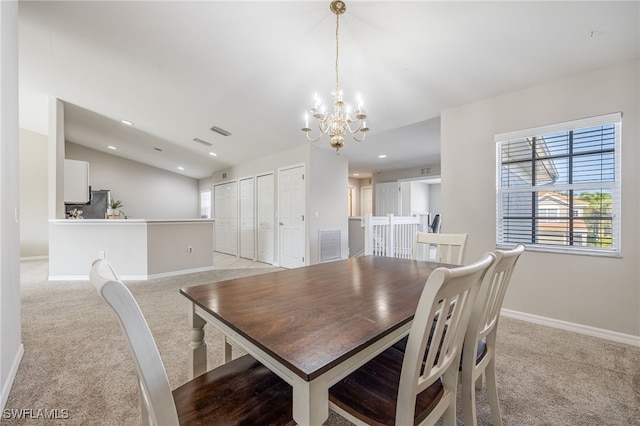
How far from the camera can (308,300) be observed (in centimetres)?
116

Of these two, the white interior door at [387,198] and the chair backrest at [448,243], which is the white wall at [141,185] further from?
the chair backrest at [448,243]

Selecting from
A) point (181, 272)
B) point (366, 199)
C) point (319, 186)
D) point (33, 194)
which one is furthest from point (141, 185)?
point (366, 199)

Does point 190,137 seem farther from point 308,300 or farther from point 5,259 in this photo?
point 308,300

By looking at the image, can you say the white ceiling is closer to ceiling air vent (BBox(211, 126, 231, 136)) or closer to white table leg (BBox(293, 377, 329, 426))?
ceiling air vent (BBox(211, 126, 231, 136))

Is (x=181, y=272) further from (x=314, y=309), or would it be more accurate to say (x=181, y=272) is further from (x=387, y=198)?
(x=387, y=198)

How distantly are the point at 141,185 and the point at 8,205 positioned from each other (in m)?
7.54

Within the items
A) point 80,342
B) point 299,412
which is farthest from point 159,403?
point 80,342

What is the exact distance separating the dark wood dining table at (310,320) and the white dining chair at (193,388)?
0.16 meters

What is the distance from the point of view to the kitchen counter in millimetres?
4242

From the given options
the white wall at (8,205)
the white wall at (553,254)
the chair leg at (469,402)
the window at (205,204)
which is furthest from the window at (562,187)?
the window at (205,204)

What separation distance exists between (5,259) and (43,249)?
21.9 feet

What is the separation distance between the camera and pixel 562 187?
2465 mm

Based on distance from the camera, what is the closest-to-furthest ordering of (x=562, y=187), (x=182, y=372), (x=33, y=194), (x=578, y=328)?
(x=182, y=372) → (x=578, y=328) → (x=562, y=187) → (x=33, y=194)

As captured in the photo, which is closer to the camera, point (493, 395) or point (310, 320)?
point (310, 320)
